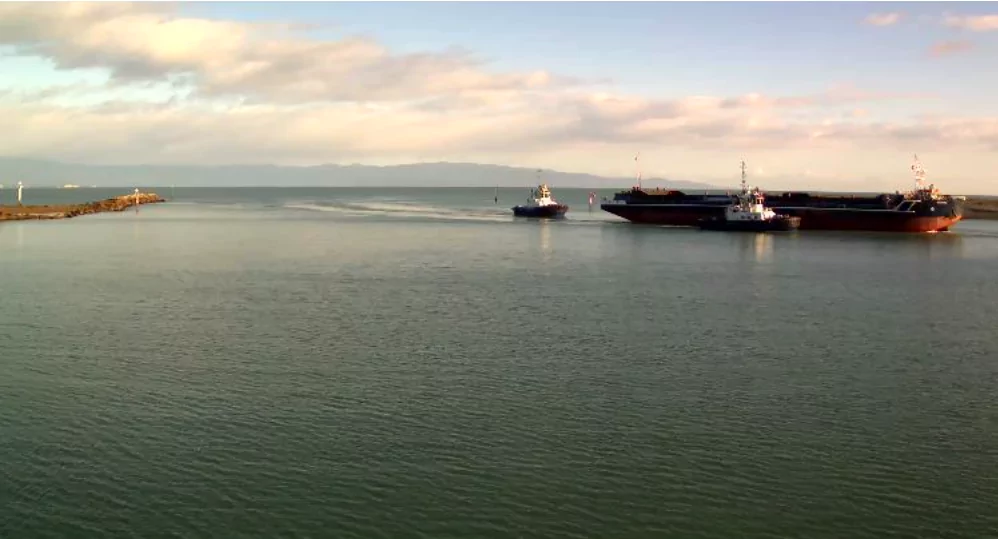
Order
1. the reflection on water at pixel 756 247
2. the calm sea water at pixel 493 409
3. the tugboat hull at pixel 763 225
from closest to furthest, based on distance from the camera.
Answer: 1. the calm sea water at pixel 493 409
2. the reflection on water at pixel 756 247
3. the tugboat hull at pixel 763 225

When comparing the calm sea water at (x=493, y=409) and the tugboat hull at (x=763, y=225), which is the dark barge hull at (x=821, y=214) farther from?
the calm sea water at (x=493, y=409)

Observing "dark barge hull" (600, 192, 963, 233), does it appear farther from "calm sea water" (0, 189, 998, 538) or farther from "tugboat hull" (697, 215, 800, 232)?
"calm sea water" (0, 189, 998, 538)

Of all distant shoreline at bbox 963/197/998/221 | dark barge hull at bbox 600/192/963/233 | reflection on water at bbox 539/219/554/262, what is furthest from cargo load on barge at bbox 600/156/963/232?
distant shoreline at bbox 963/197/998/221

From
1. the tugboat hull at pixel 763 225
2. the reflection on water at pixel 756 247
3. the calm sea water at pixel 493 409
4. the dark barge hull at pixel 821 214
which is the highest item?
the dark barge hull at pixel 821 214

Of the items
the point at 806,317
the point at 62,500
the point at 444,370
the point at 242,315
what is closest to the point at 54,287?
the point at 242,315

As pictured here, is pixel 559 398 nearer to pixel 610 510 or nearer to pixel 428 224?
pixel 610 510

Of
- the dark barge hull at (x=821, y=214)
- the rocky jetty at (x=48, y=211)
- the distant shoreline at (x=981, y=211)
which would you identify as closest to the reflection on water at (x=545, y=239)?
the dark barge hull at (x=821, y=214)

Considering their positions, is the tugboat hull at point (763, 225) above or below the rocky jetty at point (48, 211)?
below

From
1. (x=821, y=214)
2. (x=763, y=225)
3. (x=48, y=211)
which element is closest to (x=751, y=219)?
(x=763, y=225)
